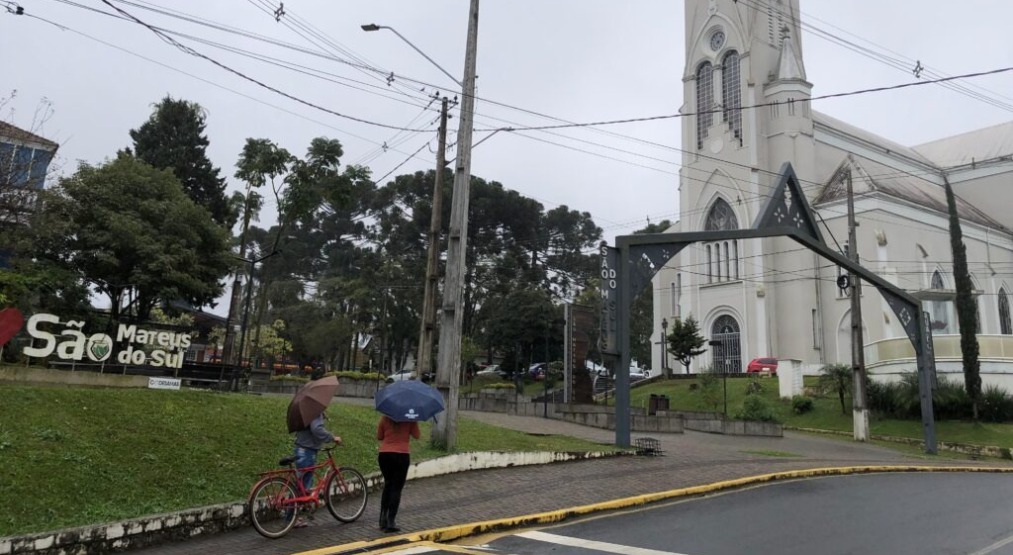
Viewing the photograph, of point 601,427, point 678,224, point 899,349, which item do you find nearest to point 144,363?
point 601,427

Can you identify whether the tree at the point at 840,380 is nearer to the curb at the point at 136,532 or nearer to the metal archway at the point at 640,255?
the metal archway at the point at 640,255

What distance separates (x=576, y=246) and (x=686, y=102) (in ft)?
51.3

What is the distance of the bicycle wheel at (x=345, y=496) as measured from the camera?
7.86 m

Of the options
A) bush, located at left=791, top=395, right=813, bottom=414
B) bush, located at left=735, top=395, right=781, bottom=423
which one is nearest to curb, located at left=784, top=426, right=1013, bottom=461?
bush, located at left=791, top=395, right=813, bottom=414

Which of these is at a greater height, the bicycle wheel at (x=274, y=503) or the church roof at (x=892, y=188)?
the church roof at (x=892, y=188)

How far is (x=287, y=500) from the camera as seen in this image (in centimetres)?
734

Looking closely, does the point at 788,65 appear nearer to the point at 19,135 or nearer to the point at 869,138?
the point at 869,138

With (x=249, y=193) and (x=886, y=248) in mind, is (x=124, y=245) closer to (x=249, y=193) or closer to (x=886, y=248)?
(x=249, y=193)

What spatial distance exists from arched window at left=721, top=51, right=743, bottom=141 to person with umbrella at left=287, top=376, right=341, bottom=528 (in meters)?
47.0

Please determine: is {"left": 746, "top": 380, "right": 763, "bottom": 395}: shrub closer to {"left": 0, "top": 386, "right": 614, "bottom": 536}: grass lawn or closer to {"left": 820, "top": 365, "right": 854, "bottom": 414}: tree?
{"left": 820, "top": 365, "right": 854, "bottom": 414}: tree

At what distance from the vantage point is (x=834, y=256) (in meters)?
19.6

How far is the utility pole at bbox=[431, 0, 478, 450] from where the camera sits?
12328mm

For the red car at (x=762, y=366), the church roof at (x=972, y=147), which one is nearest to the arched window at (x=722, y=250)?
the red car at (x=762, y=366)

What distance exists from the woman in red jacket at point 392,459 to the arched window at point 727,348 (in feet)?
138
